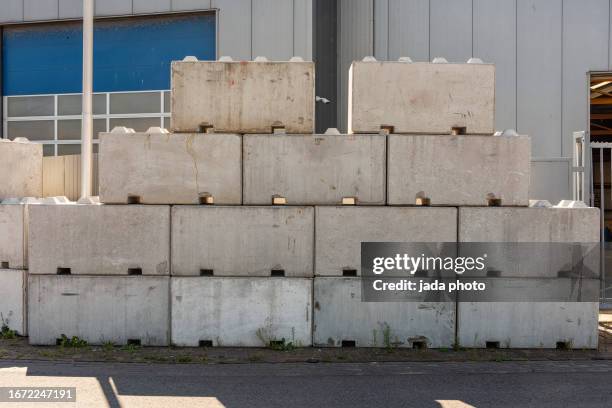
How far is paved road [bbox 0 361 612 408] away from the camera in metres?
5.29

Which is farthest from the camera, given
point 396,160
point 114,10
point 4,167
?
point 114,10

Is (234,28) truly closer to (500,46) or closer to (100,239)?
(500,46)

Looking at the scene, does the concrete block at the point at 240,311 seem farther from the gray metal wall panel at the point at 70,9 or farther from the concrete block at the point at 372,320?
the gray metal wall panel at the point at 70,9

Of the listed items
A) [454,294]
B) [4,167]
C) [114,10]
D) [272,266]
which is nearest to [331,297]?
[272,266]

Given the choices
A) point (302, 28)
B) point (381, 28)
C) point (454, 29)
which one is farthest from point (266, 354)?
point (454, 29)

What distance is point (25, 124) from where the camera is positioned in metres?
15.1

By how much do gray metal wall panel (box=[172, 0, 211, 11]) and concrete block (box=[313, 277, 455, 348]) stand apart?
874 cm

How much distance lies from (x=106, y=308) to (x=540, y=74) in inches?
402

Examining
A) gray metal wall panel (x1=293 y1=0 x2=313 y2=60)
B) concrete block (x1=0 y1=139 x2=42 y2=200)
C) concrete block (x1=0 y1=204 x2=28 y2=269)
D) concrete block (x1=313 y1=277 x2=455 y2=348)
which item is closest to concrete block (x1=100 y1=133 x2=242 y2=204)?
concrete block (x1=0 y1=204 x2=28 y2=269)

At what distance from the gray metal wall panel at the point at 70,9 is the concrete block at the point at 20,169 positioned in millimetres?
6687

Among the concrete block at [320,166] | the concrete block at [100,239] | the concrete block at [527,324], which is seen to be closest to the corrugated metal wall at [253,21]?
the concrete block at [320,166]

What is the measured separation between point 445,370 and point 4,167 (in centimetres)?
651

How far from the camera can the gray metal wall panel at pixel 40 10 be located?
47.2 ft

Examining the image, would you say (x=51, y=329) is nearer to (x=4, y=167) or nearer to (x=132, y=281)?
(x=132, y=281)
